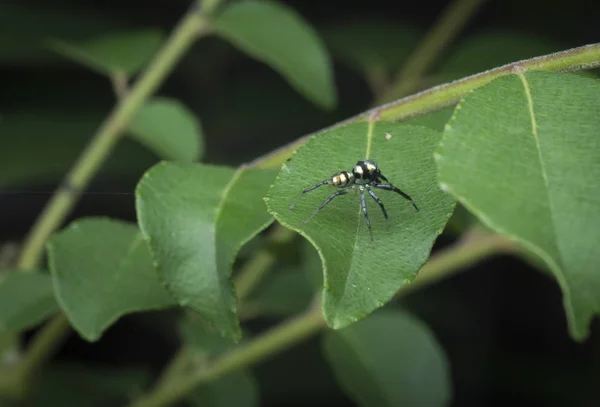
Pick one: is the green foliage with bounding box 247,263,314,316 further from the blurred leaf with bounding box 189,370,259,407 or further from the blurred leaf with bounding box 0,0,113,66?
the blurred leaf with bounding box 0,0,113,66

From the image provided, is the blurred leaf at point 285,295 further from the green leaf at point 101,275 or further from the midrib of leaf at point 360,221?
the midrib of leaf at point 360,221

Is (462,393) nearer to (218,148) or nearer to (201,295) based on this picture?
(218,148)

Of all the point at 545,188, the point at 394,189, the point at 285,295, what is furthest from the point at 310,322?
the point at 545,188

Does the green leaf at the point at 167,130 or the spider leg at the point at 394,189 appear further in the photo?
the green leaf at the point at 167,130

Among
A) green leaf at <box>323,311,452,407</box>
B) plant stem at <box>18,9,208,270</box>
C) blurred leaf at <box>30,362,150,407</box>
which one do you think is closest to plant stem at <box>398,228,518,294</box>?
green leaf at <box>323,311,452,407</box>

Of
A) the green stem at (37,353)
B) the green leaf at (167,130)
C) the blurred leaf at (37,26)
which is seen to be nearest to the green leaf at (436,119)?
the green leaf at (167,130)

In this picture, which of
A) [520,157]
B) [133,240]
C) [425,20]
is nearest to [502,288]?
[425,20]
